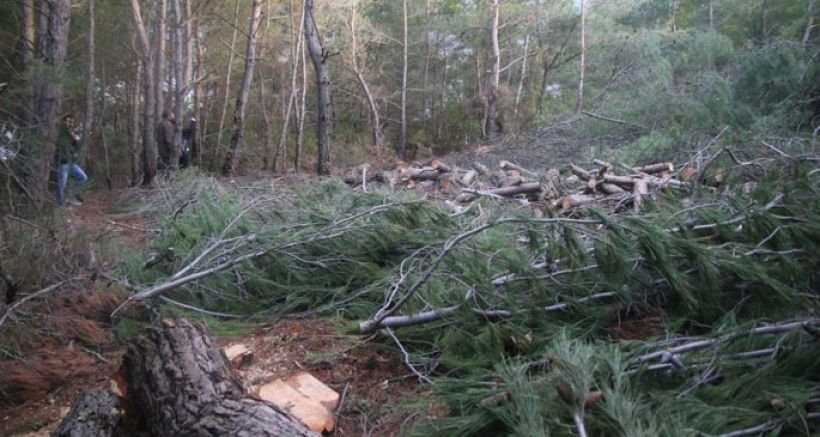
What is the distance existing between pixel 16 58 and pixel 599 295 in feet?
25.8

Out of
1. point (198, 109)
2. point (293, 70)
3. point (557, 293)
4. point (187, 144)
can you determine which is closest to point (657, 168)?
point (557, 293)

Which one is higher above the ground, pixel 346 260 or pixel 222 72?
pixel 222 72

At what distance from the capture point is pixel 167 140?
32.0ft

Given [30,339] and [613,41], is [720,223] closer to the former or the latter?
[30,339]

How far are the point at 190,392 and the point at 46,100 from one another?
12.4ft

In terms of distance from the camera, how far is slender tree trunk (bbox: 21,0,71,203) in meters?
3.13

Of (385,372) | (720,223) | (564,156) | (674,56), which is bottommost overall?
(385,372)

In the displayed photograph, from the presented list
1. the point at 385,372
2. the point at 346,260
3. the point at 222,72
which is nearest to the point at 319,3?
the point at 222,72

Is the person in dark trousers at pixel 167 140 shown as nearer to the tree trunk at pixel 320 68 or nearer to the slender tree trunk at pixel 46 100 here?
the tree trunk at pixel 320 68

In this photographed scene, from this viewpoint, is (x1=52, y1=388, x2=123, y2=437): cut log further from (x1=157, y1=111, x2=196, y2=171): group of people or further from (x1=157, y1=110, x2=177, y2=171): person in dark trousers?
(x1=157, y1=110, x2=177, y2=171): person in dark trousers

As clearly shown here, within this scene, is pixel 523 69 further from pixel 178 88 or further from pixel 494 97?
pixel 178 88

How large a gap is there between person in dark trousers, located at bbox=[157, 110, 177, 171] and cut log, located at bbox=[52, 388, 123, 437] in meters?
8.10

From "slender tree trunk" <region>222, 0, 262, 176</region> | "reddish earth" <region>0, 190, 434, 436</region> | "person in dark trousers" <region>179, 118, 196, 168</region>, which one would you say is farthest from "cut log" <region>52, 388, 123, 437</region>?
"slender tree trunk" <region>222, 0, 262, 176</region>

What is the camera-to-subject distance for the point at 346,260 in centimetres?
349
